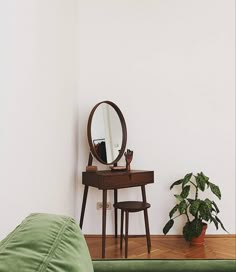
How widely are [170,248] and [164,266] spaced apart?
2010mm

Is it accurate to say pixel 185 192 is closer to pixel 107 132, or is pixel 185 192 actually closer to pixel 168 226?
pixel 168 226

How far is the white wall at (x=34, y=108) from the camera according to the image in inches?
50.3

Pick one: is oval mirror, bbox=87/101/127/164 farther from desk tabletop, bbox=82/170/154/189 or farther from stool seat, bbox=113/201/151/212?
stool seat, bbox=113/201/151/212

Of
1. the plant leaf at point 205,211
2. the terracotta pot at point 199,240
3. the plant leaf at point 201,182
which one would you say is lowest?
the terracotta pot at point 199,240

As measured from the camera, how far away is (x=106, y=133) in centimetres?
301

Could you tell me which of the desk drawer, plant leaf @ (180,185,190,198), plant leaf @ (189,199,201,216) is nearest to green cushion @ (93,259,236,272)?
the desk drawer

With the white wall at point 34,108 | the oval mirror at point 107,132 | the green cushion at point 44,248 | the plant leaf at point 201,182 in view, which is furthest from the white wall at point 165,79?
the green cushion at point 44,248

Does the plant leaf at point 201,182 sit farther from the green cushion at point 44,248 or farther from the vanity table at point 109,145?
the green cushion at point 44,248

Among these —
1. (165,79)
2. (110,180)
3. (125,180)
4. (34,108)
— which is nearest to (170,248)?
(125,180)

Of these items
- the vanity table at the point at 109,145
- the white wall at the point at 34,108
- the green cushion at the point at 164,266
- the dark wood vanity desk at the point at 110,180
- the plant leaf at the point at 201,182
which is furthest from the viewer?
the plant leaf at the point at 201,182

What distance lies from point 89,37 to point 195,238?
238 centimetres

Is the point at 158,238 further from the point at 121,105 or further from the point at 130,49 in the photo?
the point at 130,49

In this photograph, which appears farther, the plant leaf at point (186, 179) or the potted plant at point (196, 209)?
the plant leaf at point (186, 179)

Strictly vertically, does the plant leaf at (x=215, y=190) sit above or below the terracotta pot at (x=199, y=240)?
above
